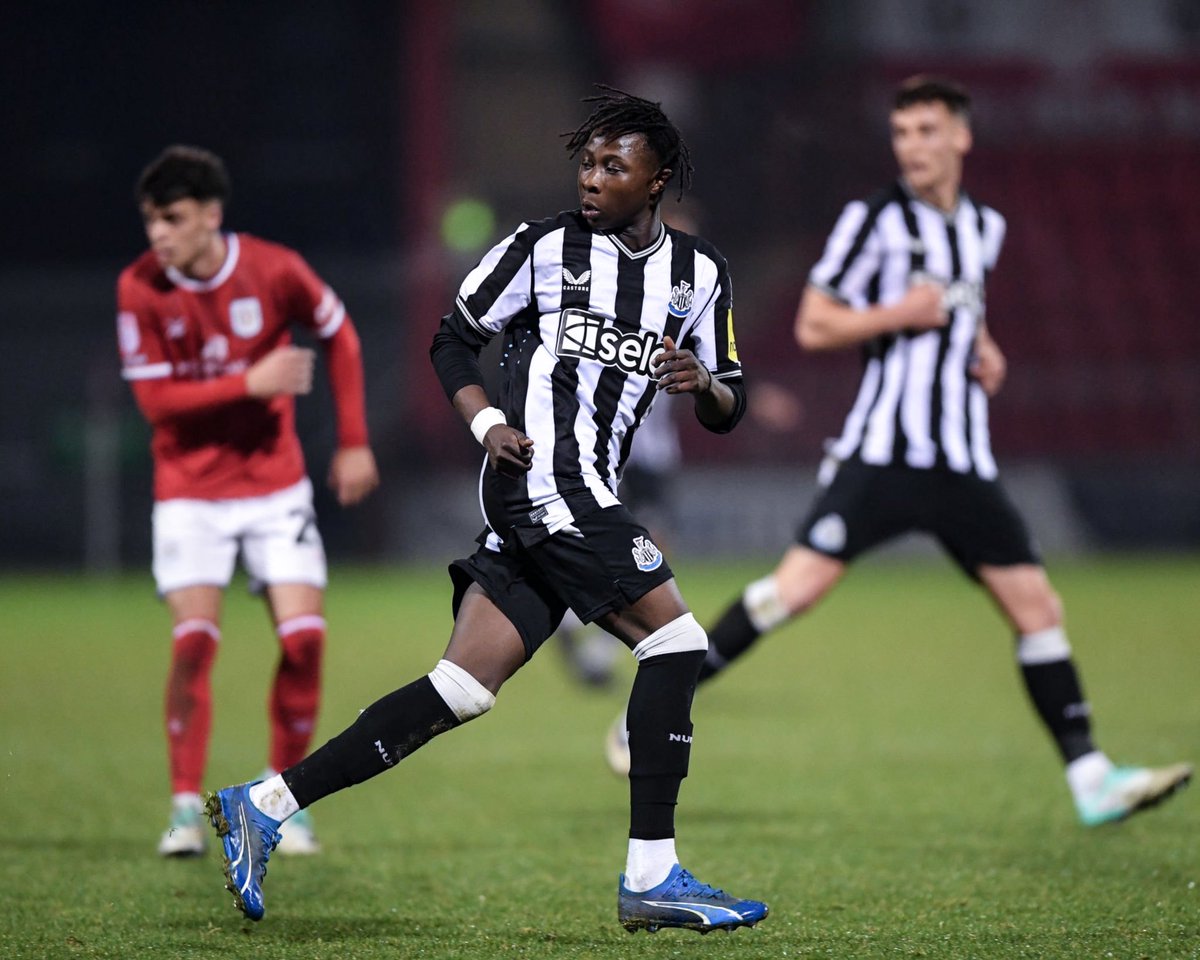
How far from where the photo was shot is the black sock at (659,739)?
4.06m

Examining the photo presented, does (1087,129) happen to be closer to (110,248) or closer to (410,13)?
(410,13)

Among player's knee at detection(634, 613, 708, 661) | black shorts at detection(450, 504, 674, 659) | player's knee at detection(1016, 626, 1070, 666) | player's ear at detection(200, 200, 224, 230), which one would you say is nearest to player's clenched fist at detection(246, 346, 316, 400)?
player's ear at detection(200, 200, 224, 230)

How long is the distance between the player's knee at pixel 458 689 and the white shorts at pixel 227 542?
150cm

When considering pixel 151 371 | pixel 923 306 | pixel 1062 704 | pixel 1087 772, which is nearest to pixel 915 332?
pixel 923 306

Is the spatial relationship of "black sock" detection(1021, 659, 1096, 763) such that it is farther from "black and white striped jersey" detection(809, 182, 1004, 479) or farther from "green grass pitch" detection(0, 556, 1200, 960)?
"black and white striped jersey" detection(809, 182, 1004, 479)

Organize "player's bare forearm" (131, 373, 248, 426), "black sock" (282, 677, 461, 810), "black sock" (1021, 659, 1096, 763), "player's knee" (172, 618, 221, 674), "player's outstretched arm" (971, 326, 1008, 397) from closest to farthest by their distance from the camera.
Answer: "black sock" (282, 677, 461, 810) < "player's bare forearm" (131, 373, 248, 426) < "player's knee" (172, 618, 221, 674) < "black sock" (1021, 659, 1096, 763) < "player's outstretched arm" (971, 326, 1008, 397)

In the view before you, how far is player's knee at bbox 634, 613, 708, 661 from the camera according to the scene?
411 cm

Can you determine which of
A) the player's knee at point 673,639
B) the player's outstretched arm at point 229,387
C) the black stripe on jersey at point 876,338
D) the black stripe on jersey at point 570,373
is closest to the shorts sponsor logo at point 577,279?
the black stripe on jersey at point 570,373

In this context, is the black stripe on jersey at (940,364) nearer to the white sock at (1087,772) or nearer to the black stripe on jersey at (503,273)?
the white sock at (1087,772)

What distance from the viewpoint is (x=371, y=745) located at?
411 centimetres

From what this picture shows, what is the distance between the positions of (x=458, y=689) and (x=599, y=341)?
889mm

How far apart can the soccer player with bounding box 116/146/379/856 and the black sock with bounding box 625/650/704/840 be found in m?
1.61

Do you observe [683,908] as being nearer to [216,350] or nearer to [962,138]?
[216,350]

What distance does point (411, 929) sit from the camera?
4.21 m
